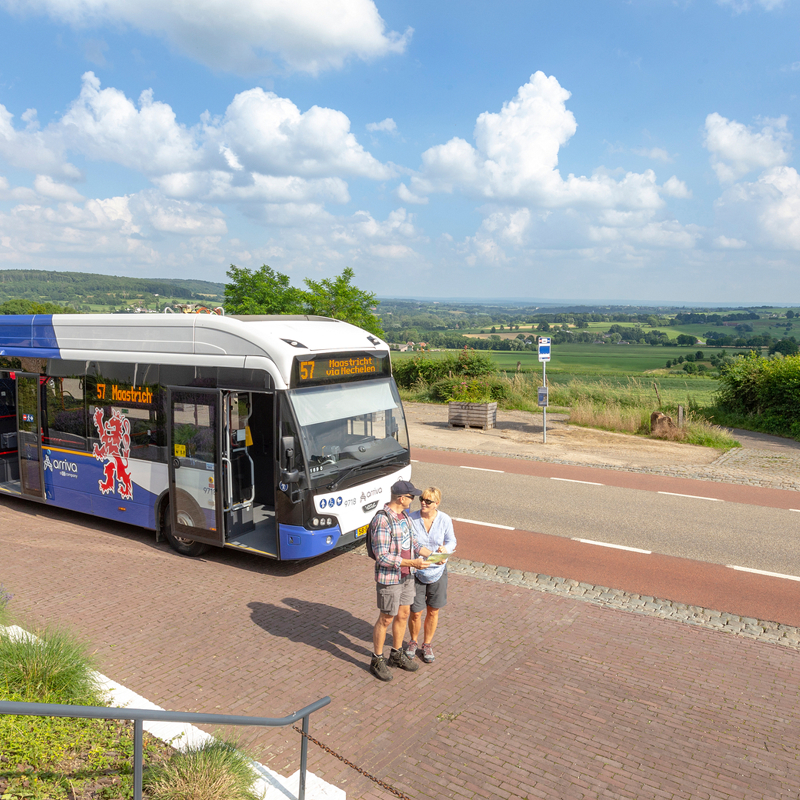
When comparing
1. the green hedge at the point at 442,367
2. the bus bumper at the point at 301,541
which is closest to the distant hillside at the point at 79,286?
the green hedge at the point at 442,367

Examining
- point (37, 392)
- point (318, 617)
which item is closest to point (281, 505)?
point (318, 617)

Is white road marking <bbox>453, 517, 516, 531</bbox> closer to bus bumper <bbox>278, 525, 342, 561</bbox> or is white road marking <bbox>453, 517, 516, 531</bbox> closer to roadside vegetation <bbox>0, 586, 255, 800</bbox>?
bus bumper <bbox>278, 525, 342, 561</bbox>

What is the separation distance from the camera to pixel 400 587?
5.46 metres

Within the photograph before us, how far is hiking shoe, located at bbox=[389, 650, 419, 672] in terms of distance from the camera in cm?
570

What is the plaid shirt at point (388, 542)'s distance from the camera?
5375 millimetres

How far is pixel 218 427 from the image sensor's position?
7828 mm

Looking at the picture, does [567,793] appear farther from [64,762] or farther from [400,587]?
[64,762]

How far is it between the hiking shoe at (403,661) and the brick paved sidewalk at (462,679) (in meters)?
0.12

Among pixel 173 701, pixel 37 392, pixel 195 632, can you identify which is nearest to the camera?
pixel 173 701

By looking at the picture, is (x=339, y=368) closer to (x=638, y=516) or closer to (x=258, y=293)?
→ (x=638, y=516)

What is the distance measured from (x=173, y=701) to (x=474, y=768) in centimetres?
238

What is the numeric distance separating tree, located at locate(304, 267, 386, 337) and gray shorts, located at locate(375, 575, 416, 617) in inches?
1009

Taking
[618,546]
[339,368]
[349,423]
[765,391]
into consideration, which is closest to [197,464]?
[349,423]

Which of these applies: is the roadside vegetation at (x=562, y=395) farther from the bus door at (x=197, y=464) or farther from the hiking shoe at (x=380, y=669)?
the hiking shoe at (x=380, y=669)
